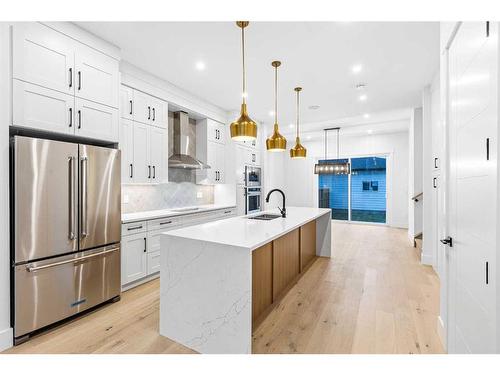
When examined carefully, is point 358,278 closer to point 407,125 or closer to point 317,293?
point 317,293

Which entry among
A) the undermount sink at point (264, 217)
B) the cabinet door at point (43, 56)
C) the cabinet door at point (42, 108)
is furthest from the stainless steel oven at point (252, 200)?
the cabinet door at point (43, 56)

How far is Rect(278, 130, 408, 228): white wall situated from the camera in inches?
293

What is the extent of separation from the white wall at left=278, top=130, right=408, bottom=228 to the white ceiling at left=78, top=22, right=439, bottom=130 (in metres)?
3.24

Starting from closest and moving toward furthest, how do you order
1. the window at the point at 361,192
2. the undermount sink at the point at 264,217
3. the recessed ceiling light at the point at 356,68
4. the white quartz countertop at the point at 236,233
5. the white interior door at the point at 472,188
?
the white interior door at the point at 472,188
the white quartz countertop at the point at 236,233
the undermount sink at the point at 264,217
the recessed ceiling light at the point at 356,68
the window at the point at 361,192

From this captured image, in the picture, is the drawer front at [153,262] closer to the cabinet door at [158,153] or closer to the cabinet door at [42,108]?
the cabinet door at [158,153]

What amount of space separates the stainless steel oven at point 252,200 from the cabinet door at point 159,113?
235 cm

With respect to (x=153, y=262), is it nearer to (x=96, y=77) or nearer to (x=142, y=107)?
(x=142, y=107)

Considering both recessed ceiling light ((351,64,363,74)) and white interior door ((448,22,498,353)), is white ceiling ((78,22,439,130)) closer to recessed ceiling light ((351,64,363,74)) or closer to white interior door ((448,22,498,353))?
recessed ceiling light ((351,64,363,74))

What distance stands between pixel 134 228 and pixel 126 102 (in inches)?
64.2

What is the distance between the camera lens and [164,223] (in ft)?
11.4

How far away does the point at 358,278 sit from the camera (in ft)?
11.3

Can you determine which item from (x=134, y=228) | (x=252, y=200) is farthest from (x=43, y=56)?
(x=252, y=200)

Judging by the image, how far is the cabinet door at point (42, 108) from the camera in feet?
6.66
